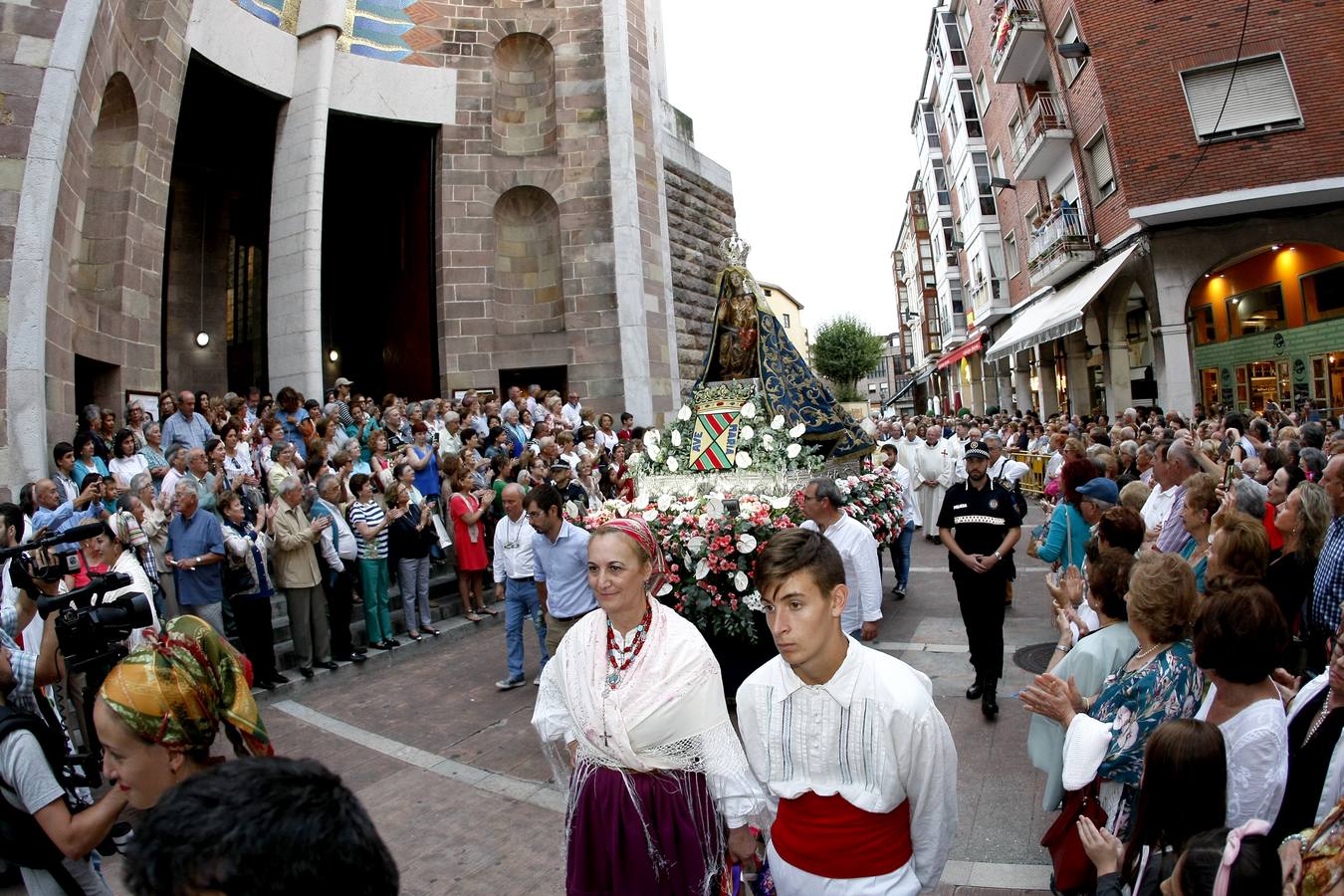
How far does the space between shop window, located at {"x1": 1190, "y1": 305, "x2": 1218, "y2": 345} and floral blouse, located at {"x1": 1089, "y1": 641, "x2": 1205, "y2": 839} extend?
63.3 feet

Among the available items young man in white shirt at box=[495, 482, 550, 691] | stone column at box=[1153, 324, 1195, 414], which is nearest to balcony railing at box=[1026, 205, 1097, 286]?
stone column at box=[1153, 324, 1195, 414]

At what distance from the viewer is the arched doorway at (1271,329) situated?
15.8 m

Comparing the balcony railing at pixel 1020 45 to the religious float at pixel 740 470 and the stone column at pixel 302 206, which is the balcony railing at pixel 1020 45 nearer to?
the religious float at pixel 740 470

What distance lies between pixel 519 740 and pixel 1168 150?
17890mm

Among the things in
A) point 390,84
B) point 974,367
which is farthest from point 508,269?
point 974,367

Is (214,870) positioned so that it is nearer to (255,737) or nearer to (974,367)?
(255,737)

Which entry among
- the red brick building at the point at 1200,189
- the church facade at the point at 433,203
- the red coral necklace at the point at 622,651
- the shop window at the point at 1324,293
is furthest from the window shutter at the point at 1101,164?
the red coral necklace at the point at 622,651

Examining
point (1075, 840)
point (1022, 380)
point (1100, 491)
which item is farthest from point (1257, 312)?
point (1075, 840)

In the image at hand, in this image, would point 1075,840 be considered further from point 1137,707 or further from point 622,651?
point 622,651

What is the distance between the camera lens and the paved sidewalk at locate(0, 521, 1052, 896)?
3.95m

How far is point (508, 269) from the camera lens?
1853 cm

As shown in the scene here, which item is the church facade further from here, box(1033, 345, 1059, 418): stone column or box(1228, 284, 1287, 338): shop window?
box(1228, 284, 1287, 338): shop window

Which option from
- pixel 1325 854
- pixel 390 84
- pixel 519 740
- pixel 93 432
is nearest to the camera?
pixel 1325 854

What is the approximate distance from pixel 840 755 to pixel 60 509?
288 inches
